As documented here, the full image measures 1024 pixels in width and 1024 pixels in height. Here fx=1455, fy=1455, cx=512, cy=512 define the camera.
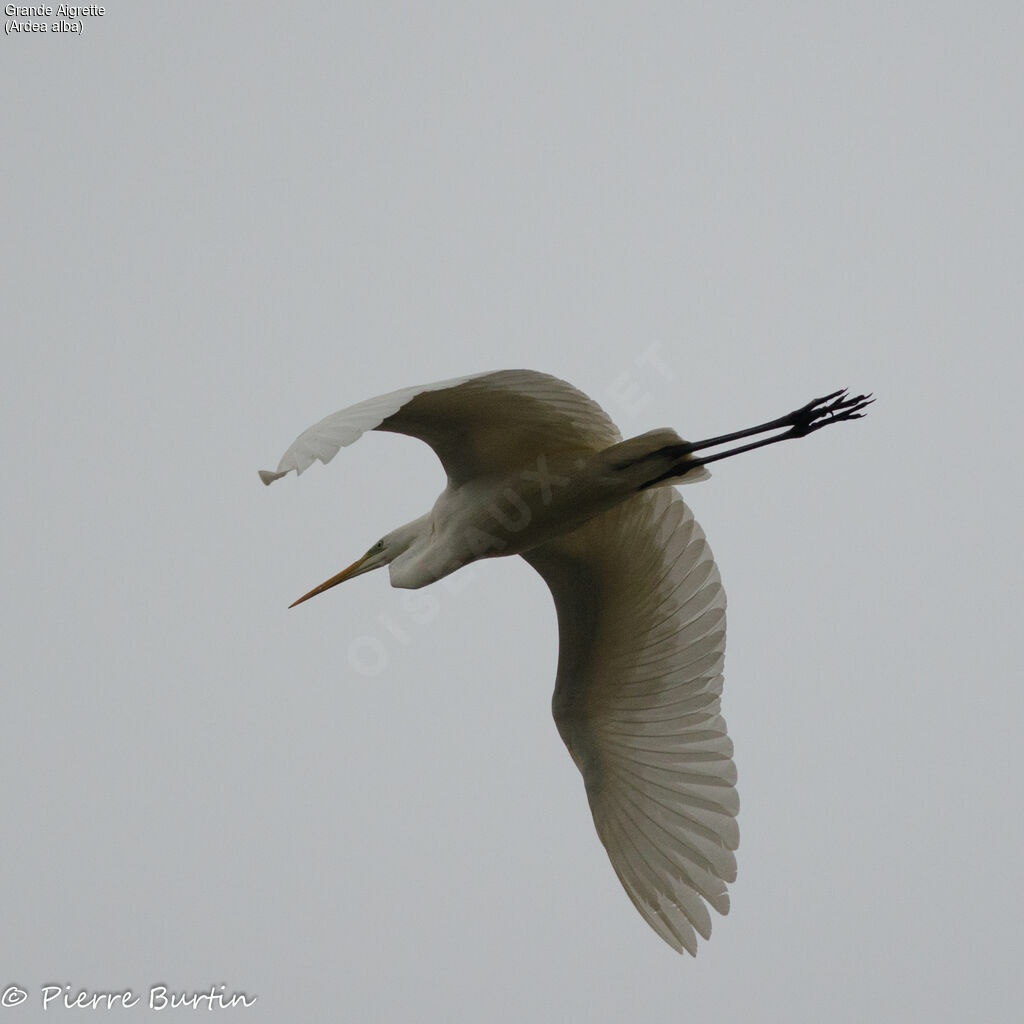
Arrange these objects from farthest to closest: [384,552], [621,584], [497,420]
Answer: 1. [384,552]
2. [621,584]
3. [497,420]

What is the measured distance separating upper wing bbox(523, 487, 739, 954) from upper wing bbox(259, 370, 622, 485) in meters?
0.55

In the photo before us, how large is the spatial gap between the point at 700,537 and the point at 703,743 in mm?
871

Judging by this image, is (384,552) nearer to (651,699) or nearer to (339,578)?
(339,578)

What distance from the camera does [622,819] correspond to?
6.27 metres

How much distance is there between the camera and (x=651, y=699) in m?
6.27

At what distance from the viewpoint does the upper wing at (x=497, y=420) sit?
15.7 ft

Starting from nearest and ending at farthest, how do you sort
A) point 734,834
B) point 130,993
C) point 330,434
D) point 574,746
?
point 330,434 < point 734,834 < point 574,746 < point 130,993

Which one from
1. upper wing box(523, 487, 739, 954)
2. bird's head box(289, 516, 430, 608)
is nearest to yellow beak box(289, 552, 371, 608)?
bird's head box(289, 516, 430, 608)

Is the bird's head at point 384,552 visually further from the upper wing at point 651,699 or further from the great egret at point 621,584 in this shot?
the upper wing at point 651,699

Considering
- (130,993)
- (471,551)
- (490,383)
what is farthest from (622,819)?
(130,993)

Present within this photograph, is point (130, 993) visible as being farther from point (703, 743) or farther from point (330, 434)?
point (330, 434)

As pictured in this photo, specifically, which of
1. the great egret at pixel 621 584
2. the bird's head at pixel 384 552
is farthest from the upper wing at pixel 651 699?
the bird's head at pixel 384 552

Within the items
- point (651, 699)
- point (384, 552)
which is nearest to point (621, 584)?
point (651, 699)

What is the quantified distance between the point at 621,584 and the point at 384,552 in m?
1.10
